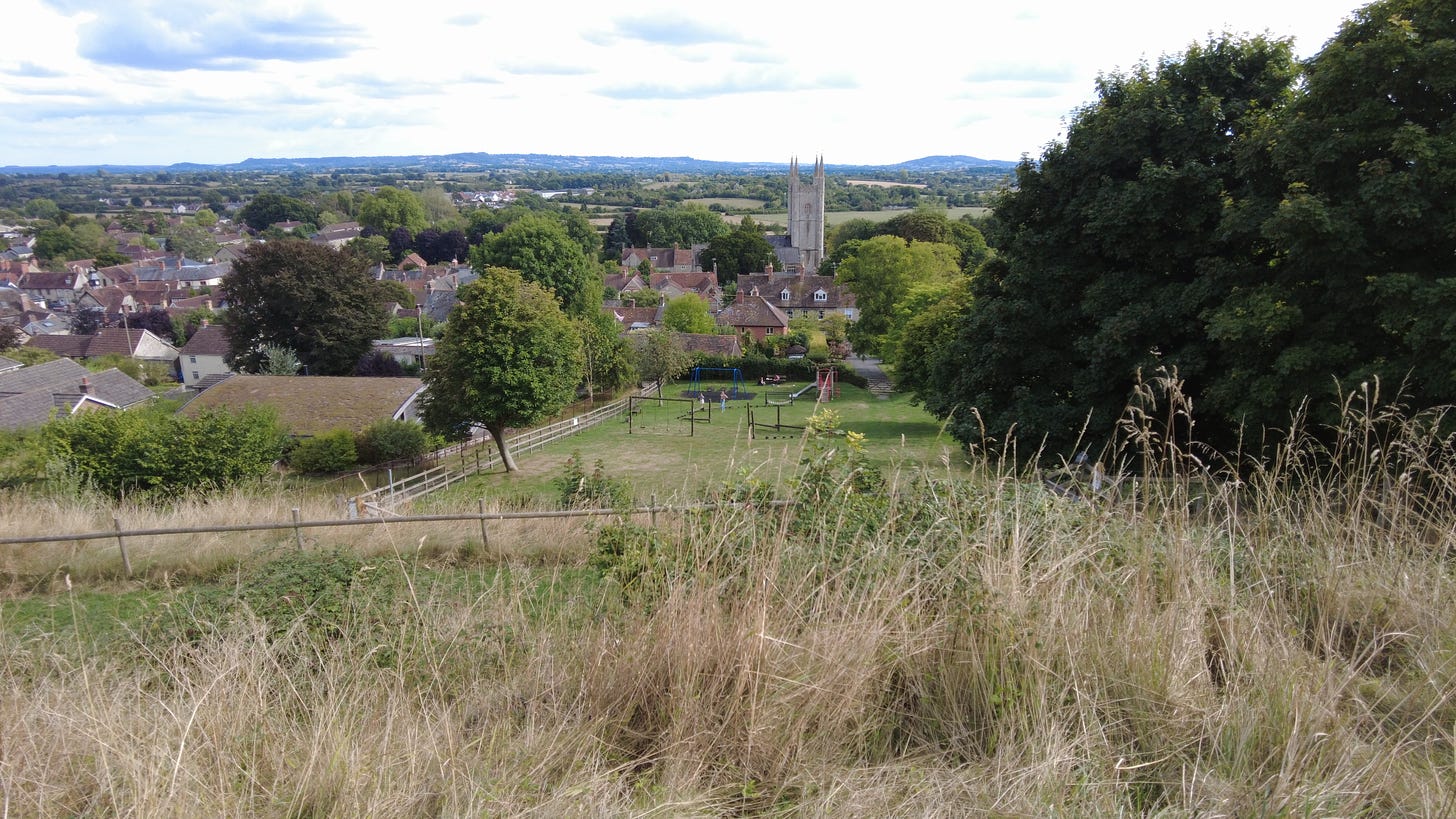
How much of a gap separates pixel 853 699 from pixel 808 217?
97714mm

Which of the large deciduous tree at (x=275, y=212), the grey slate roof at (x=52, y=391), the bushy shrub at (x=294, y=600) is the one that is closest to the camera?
the bushy shrub at (x=294, y=600)

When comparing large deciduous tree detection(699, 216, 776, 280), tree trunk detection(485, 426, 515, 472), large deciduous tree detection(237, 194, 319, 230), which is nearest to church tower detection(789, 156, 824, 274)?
large deciduous tree detection(699, 216, 776, 280)

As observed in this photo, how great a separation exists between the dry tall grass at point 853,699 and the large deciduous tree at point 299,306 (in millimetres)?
37831

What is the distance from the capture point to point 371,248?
94938 millimetres

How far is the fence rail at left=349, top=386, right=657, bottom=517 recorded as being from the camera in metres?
19.5

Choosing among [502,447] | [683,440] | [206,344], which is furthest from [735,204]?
[502,447]

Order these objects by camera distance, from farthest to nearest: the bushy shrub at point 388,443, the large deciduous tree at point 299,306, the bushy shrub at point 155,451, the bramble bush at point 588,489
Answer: the large deciduous tree at point 299,306, the bushy shrub at point 388,443, the bushy shrub at point 155,451, the bramble bush at point 588,489

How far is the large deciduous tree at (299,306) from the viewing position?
37.1m

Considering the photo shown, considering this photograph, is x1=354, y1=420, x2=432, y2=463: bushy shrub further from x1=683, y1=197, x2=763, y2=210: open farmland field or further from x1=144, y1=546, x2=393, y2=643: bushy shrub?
x1=683, y1=197, x2=763, y2=210: open farmland field

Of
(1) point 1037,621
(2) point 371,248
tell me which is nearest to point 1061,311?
(1) point 1037,621

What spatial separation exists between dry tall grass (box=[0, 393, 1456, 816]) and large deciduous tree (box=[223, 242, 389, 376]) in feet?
→ 124

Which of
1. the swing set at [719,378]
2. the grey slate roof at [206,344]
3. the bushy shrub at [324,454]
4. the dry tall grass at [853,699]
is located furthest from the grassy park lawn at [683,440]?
the grey slate roof at [206,344]

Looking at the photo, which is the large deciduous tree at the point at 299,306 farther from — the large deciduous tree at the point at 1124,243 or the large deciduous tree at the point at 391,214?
the large deciduous tree at the point at 391,214

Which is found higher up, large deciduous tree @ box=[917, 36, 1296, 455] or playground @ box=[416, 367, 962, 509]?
large deciduous tree @ box=[917, 36, 1296, 455]
